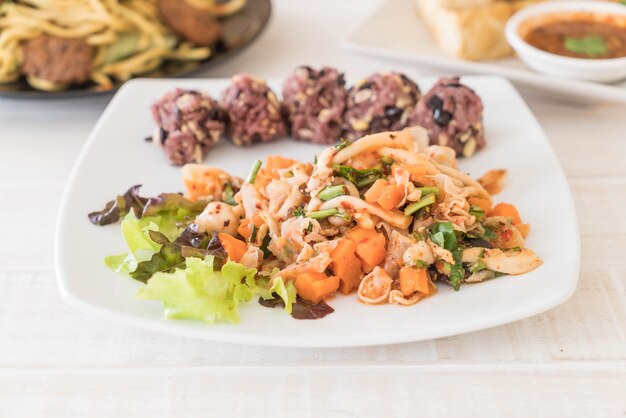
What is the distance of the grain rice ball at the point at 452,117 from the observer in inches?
161

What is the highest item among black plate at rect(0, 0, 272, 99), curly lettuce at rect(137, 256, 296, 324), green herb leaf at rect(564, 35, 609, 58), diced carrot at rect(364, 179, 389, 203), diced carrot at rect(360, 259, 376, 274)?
diced carrot at rect(364, 179, 389, 203)

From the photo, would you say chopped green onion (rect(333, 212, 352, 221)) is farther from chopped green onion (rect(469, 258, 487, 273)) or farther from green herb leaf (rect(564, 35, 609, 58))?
green herb leaf (rect(564, 35, 609, 58))

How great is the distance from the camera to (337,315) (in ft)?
9.93

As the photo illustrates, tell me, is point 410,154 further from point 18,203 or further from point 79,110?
point 79,110

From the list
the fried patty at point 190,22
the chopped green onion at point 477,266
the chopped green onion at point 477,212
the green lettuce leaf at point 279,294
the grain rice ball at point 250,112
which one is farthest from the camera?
the fried patty at point 190,22

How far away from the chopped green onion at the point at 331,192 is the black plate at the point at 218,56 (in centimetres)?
206

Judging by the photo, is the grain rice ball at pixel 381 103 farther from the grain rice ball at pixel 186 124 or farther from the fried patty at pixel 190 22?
the fried patty at pixel 190 22

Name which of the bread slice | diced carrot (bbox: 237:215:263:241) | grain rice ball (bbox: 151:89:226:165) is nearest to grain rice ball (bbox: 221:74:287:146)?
grain rice ball (bbox: 151:89:226:165)

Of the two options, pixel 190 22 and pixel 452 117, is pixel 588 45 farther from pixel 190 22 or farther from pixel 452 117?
pixel 190 22

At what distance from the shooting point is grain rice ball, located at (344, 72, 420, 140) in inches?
165

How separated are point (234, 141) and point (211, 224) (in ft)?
3.36

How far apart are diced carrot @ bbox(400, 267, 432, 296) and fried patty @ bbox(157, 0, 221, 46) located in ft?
9.29

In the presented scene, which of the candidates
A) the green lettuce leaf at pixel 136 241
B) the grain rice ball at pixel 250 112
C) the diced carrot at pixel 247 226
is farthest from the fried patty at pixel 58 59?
the diced carrot at pixel 247 226

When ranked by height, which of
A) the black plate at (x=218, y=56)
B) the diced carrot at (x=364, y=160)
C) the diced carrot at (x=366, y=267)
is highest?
the diced carrot at (x=364, y=160)
